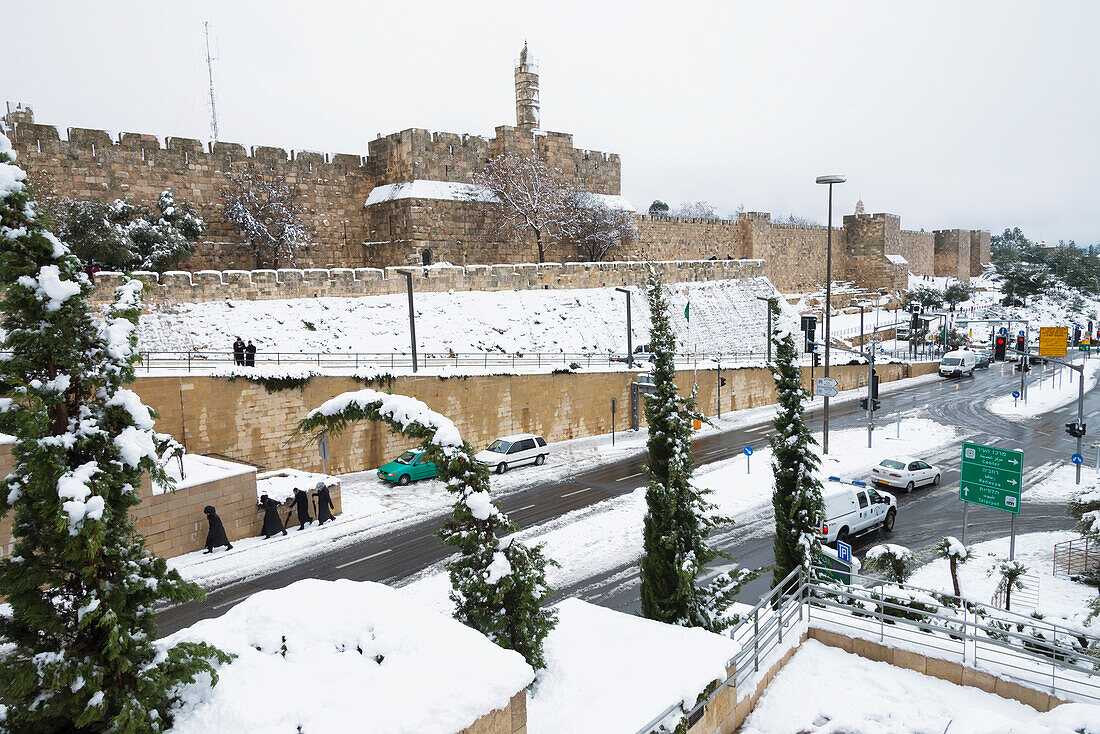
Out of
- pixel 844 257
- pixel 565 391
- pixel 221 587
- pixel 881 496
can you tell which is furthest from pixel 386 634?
pixel 844 257

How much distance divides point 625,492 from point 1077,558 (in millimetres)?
10254

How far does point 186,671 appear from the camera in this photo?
14.1ft

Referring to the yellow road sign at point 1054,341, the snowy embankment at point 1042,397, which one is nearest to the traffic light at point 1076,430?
the snowy embankment at point 1042,397

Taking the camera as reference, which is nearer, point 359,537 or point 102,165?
point 359,537

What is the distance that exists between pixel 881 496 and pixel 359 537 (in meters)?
13.1

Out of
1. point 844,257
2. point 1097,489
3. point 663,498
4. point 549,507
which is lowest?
point 549,507

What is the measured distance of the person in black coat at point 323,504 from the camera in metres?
16.8

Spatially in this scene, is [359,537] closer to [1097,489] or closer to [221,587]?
[221,587]

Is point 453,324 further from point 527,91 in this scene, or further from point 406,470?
point 527,91

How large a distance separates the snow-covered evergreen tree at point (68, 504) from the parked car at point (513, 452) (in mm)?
17553

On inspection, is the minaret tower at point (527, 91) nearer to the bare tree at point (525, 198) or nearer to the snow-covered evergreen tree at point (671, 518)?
the bare tree at point (525, 198)

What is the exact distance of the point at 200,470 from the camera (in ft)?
52.5

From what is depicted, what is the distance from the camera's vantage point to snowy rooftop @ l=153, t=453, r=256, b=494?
15.1 m

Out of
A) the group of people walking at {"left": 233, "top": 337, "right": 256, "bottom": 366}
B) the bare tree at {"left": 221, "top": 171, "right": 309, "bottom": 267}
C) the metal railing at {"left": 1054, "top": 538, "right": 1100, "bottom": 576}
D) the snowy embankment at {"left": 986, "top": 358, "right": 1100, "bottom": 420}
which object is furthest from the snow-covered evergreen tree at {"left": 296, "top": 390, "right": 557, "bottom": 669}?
the snowy embankment at {"left": 986, "top": 358, "right": 1100, "bottom": 420}
